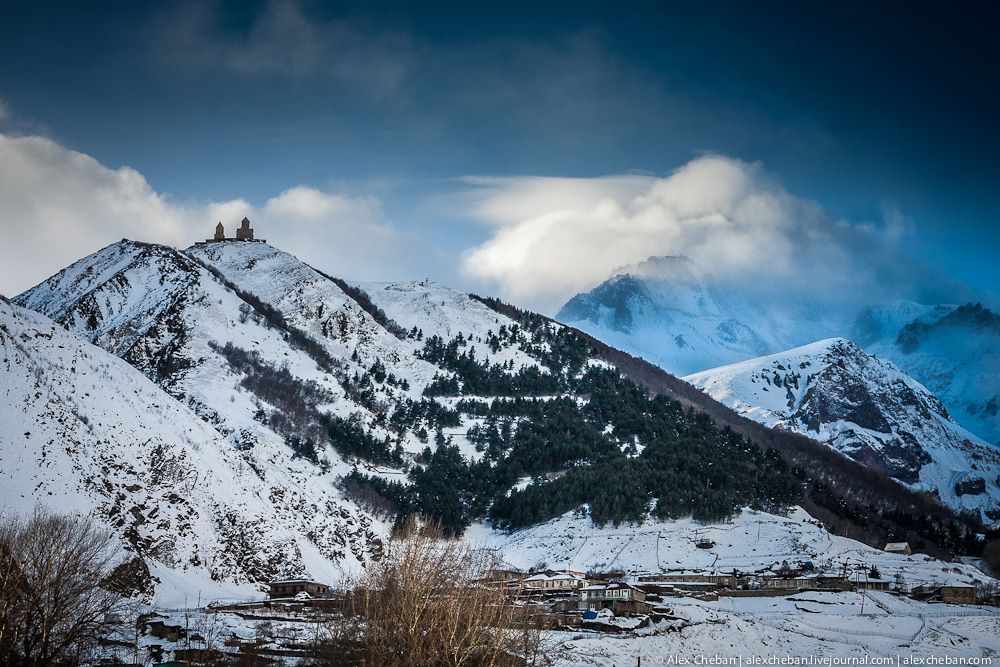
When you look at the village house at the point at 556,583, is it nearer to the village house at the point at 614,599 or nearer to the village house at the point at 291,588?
the village house at the point at 614,599

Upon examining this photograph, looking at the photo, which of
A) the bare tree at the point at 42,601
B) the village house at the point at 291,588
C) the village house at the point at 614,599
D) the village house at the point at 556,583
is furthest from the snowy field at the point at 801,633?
the bare tree at the point at 42,601

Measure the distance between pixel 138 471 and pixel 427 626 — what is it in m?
A: 65.5

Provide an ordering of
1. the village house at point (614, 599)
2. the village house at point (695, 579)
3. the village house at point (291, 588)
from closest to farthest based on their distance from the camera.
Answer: the village house at point (614, 599), the village house at point (291, 588), the village house at point (695, 579)

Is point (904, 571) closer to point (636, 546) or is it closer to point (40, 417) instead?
point (636, 546)

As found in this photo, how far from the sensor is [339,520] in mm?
166625

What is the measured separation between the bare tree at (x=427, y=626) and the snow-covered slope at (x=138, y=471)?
4594 cm

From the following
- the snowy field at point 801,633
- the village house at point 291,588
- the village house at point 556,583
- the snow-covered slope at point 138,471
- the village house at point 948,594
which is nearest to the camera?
the snowy field at point 801,633

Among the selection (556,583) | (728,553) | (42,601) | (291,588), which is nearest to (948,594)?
(728,553)

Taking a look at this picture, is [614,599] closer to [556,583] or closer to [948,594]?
[556,583]

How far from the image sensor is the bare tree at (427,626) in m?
65.6

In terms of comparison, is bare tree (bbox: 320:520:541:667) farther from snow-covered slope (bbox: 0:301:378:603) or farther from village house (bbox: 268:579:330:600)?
village house (bbox: 268:579:330:600)

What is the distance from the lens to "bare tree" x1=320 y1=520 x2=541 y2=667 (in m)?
65.6

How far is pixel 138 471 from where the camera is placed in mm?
121500

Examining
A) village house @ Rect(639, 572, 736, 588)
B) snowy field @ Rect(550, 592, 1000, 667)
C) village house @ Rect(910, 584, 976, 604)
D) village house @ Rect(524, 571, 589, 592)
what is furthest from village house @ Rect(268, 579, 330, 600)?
village house @ Rect(910, 584, 976, 604)
